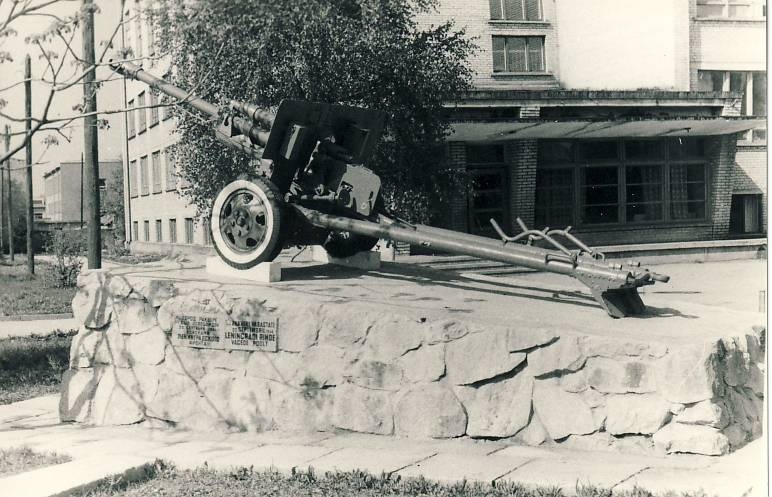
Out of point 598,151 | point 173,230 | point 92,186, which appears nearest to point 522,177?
point 598,151

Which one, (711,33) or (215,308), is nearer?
(215,308)

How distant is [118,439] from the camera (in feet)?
21.7

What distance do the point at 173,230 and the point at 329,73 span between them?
14.3 metres

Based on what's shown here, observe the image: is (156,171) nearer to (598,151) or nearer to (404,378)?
(598,151)

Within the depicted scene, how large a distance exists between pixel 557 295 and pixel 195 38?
623cm

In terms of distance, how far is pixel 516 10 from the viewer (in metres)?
21.6

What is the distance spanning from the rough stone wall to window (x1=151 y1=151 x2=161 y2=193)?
764 inches

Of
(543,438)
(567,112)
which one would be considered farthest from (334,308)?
(567,112)

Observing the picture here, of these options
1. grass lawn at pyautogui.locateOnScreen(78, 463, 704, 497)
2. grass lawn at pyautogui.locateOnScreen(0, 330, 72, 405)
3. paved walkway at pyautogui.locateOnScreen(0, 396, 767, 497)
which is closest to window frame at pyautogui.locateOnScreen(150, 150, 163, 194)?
grass lawn at pyautogui.locateOnScreen(0, 330, 72, 405)

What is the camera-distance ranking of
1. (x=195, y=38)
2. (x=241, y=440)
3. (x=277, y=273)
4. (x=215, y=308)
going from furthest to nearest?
(x=195, y=38), (x=277, y=273), (x=215, y=308), (x=241, y=440)

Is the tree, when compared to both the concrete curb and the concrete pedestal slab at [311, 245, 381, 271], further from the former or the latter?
the concrete curb

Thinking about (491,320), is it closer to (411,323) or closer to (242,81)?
(411,323)

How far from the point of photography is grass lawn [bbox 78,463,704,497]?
4.76 meters

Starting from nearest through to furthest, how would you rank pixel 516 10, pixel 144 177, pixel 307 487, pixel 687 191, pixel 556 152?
pixel 307 487, pixel 556 152, pixel 687 191, pixel 516 10, pixel 144 177
